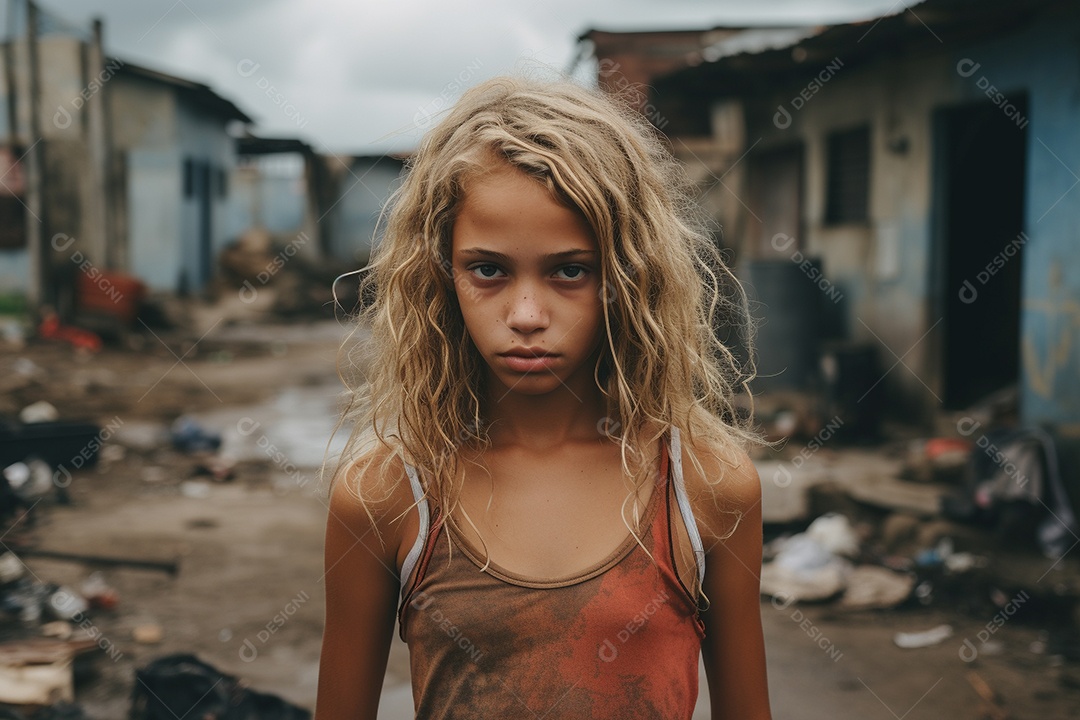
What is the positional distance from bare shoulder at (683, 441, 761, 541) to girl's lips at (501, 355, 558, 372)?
0.85 feet

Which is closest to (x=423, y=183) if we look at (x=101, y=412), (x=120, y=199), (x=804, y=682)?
(x=804, y=682)

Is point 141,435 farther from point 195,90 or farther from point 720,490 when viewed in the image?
point 195,90

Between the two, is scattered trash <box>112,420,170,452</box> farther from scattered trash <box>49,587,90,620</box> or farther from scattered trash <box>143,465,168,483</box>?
scattered trash <box>49,587,90,620</box>

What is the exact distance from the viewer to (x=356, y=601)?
1415mm

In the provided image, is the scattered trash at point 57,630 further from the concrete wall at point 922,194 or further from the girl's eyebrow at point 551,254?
the concrete wall at point 922,194

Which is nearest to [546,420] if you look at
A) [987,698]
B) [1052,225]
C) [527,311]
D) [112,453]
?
[527,311]

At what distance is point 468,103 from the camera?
4.89ft

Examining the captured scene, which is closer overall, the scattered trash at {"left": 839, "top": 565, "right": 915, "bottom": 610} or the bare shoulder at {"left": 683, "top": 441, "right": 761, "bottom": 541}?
the bare shoulder at {"left": 683, "top": 441, "right": 761, "bottom": 541}

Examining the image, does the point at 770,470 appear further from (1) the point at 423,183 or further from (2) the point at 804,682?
(1) the point at 423,183

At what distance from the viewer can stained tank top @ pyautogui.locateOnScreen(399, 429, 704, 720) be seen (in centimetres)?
129

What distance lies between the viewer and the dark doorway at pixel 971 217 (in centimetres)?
819

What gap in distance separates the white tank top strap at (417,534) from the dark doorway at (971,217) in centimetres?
775

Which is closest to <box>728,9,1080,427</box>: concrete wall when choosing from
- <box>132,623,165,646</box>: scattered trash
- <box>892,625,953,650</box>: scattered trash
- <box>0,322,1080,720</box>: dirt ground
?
<box>0,322,1080,720</box>: dirt ground

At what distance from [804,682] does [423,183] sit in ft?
10.3
